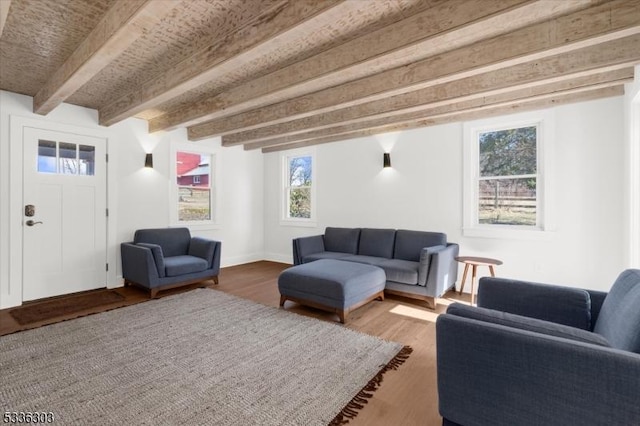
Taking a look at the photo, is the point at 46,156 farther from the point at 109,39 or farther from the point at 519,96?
the point at 519,96

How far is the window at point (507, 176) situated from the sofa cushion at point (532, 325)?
2586 mm

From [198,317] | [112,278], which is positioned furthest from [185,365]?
[112,278]

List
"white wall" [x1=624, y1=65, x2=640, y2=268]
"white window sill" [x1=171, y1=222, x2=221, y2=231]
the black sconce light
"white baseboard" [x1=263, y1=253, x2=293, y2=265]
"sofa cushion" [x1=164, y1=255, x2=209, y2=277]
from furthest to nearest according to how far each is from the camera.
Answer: "white baseboard" [x1=263, y1=253, x2=293, y2=265] → "white window sill" [x1=171, y1=222, x2=221, y2=231] → the black sconce light → "sofa cushion" [x1=164, y1=255, x2=209, y2=277] → "white wall" [x1=624, y1=65, x2=640, y2=268]

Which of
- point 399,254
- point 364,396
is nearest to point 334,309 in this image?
point 364,396

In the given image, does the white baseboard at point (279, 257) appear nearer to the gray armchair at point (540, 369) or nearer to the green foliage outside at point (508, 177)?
the green foliage outside at point (508, 177)

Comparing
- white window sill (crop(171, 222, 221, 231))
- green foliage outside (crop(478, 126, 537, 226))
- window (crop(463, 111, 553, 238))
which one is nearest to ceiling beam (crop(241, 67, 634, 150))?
window (crop(463, 111, 553, 238))

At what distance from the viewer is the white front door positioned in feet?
12.2

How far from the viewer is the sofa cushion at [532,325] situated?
143 cm

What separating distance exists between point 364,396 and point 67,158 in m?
4.64

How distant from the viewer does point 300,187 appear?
623cm

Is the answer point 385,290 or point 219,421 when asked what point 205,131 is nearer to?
point 385,290

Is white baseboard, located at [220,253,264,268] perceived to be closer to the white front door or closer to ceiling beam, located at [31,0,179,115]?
the white front door

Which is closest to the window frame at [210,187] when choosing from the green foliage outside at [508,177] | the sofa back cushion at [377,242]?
the sofa back cushion at [377,242]

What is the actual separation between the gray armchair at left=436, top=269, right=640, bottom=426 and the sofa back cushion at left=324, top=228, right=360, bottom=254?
3.11 m
